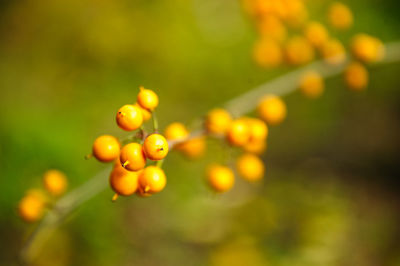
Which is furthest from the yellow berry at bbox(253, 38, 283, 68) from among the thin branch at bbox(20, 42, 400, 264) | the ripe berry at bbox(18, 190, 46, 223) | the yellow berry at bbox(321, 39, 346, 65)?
the ripe berry at bbox(18, 190, 46, 223)

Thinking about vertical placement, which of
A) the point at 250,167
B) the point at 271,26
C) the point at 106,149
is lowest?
the point at 106,149

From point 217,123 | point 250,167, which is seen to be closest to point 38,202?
point 217,123

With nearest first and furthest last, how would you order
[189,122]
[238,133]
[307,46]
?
[238,133] → [307,46] → [189,122]

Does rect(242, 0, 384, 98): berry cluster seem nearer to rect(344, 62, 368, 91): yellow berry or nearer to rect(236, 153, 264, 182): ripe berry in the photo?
rect(344, 62, 368, 91): yellow berry

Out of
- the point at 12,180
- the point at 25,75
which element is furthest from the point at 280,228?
the point at 25,75

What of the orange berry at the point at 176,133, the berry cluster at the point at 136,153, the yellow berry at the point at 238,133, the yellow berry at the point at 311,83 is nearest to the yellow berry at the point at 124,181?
the berry cluster at the point at 136,153

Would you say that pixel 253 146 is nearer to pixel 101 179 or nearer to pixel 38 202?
pixel 101 179
